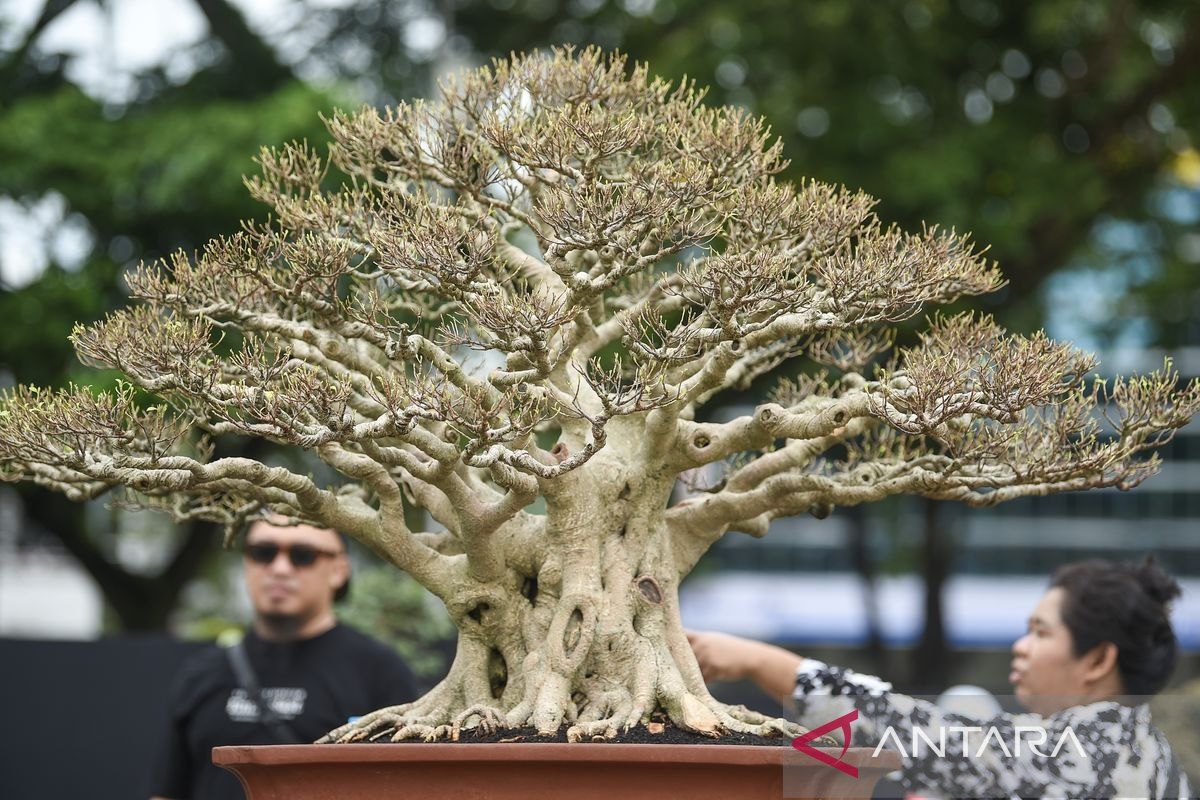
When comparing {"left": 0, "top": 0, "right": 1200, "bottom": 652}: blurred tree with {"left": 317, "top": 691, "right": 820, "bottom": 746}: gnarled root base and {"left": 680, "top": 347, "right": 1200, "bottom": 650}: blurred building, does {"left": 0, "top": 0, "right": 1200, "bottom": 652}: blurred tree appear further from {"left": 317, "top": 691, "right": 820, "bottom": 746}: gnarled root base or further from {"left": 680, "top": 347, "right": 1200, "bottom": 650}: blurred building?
{"left": 680, "top": 347, "right": 1200, "bottom": 650}: blurred building

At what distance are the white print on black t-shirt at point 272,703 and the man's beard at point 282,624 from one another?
18cm

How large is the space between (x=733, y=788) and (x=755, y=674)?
956mm

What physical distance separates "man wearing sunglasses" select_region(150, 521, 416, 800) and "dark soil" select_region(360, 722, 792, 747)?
1.36 m

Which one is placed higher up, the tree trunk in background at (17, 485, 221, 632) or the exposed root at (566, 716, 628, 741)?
the tree trunk in background at (17, 485, 221, 632)

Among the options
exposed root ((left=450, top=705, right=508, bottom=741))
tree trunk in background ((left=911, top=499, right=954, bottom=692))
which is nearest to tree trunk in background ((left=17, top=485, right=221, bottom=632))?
tree trunk in background ((left=911, top=499, right=954, bottom=692))

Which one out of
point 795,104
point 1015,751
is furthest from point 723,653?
point 795,104

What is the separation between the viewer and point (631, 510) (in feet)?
8.73

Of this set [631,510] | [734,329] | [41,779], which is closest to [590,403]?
[631,510]

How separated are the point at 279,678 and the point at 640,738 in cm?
177

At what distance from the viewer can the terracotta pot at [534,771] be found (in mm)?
2162

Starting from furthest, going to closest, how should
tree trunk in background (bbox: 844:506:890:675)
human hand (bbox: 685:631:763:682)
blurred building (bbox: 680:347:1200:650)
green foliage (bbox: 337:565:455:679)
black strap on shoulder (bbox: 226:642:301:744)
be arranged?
blurred building (bbox: 680:347:1200:650)
tree trunk in background (bbox: 844:506:890:675)
green foliage (bbox: 337:565:455:679)
black strap on shoulder (bbox: 226:642:301:744)
human hand (bbox: 685:631:763:682)

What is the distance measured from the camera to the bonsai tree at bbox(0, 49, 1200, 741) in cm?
221

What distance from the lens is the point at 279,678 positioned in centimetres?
381

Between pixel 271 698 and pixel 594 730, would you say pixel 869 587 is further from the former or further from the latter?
pixel 594 730
